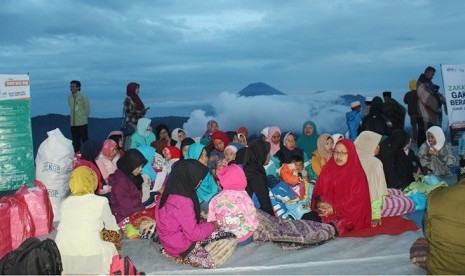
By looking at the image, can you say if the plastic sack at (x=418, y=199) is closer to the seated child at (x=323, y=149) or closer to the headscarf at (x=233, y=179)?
the seated child at (x=323, y=149)

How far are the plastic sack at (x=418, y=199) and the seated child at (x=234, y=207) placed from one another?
2563 millimetres

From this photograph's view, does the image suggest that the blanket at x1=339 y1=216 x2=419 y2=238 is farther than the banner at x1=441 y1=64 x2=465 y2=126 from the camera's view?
No

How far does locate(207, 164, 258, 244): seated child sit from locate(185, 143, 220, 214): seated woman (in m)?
1.04

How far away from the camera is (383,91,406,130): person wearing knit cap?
36.1 ft

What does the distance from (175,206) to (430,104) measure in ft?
25.5

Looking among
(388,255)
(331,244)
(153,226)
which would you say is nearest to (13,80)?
(153,226)

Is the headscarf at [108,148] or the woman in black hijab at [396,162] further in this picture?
the headscarf at [108,148]

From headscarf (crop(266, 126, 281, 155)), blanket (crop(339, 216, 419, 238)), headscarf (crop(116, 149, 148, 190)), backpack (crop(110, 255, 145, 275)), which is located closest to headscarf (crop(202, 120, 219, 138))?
headscarf (crop(266, 126, 281, 155))

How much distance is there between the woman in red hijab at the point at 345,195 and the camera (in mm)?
5738

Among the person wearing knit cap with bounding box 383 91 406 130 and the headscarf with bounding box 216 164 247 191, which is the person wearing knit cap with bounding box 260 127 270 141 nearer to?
the person wearing knit cap with bounding box 383 91 406 130

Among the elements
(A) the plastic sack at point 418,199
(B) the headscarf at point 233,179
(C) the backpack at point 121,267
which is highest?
(B) the headscarf at point 233,179

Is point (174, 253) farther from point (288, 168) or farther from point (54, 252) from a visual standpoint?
point (288, 168)

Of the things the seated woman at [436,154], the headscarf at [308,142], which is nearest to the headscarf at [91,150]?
the headscarf at [308,142]

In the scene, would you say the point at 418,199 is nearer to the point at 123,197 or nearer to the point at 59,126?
the point at 123,197
